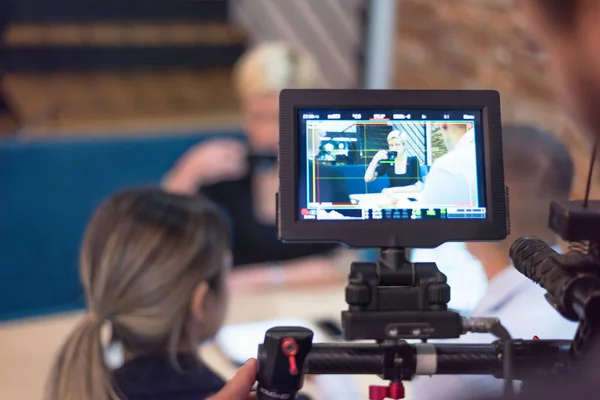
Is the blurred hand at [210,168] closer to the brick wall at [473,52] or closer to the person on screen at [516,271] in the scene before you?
the brick wall at [473,52]

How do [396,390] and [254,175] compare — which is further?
[254,175]

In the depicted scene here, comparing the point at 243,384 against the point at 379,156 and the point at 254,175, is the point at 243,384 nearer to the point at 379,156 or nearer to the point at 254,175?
the point at 379,156

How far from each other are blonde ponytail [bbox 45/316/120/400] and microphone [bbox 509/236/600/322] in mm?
753

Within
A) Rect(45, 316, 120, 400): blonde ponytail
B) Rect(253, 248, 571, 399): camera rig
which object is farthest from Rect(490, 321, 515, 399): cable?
Rect(45, 316, 120, 400): blonde ponytail

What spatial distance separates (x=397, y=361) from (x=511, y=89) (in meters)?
1.63

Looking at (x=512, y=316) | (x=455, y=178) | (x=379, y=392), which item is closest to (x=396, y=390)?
(x=379, y=392)

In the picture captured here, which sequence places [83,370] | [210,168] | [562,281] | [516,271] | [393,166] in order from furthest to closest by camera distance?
[210,168] < [83,370] < [516,271] < [393,166] < [562,281]

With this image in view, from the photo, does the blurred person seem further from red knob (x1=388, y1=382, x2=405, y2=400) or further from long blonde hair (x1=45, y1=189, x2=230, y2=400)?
red knob (x1=388, y1=382, x2=405, y2=400)

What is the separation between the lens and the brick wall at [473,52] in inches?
84.2

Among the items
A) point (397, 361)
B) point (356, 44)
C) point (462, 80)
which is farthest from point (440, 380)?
point (356, 44)

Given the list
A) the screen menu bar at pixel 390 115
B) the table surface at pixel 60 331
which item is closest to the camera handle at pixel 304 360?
the screen menu bar at pixel 390 115

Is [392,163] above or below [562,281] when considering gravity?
above

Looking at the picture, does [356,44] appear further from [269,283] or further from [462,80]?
[269,283]

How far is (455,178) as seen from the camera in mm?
851
